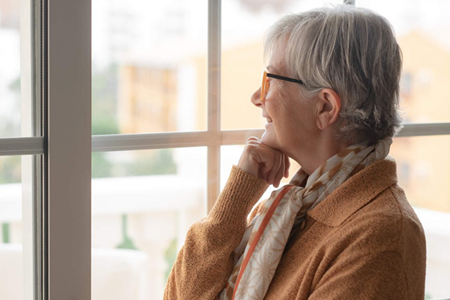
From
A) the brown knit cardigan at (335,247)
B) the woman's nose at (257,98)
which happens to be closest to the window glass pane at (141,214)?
the brown knit cardigan at (335,247)

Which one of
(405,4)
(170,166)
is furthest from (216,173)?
(405,4)

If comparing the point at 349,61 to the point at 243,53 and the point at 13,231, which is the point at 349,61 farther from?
the point at 13,231

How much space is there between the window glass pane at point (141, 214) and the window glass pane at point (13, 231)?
0.18 metres

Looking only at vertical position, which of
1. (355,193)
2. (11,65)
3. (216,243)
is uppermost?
(11,65)

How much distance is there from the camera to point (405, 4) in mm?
1884

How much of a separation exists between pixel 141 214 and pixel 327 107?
2.05 ft

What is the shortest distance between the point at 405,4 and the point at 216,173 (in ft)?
2.86

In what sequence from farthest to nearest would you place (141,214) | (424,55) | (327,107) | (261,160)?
(424,55), (141,214), (261,160), (327,107)

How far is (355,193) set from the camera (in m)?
1.33

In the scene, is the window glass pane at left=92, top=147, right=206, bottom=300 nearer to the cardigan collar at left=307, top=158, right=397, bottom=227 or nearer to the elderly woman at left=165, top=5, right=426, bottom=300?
the elderly woman at left=165, top=5, right=426, bottom=300

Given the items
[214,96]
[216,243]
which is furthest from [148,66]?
[216,243]

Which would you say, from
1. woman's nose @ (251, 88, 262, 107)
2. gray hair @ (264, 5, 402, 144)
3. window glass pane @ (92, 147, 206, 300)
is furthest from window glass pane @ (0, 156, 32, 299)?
gray hair @ (264, 5, 402, 144)

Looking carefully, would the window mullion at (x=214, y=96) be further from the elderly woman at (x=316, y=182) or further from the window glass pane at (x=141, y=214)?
the elderly woman at (x=316, y=182)

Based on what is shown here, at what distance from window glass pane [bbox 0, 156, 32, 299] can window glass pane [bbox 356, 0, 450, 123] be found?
1.26 metres
